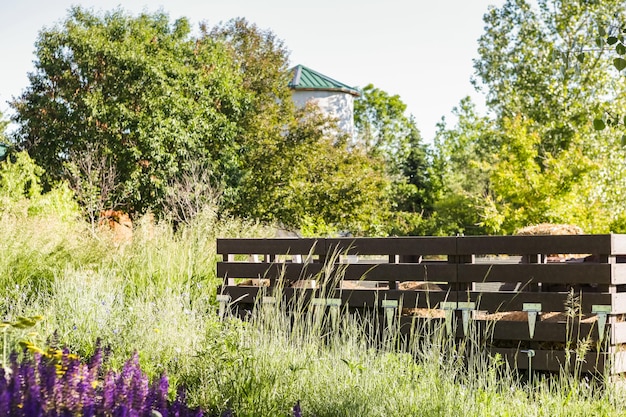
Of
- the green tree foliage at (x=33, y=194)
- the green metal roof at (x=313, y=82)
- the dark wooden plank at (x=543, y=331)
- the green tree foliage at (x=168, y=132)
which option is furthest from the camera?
the green metal roof at (x=313, y=82)

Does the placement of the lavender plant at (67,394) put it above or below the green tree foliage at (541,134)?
below

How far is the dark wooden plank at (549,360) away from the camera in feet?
18.4

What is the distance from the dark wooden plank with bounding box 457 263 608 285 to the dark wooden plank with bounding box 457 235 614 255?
0.37 feet

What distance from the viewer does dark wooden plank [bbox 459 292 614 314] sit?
565 cm

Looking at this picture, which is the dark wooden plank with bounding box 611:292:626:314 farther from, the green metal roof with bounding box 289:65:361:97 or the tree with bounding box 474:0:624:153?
the green metal roof with bounding box 289:65:361:97

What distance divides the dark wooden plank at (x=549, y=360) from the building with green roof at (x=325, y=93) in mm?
26279

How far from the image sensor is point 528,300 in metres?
5.94

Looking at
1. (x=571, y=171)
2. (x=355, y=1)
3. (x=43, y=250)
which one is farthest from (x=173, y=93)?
(x=43, y=250)

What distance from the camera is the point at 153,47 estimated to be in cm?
2130

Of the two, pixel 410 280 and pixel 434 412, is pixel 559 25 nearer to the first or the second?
pixel 410 280

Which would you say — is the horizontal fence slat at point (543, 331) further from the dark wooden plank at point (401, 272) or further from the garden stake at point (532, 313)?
the dark wooden plank at point (401, 272)

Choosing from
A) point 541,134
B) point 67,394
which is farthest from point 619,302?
point 541,134

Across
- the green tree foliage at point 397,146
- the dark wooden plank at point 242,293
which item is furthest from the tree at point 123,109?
the green tree foliage at point 397,146

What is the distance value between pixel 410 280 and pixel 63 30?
57.9 ft
